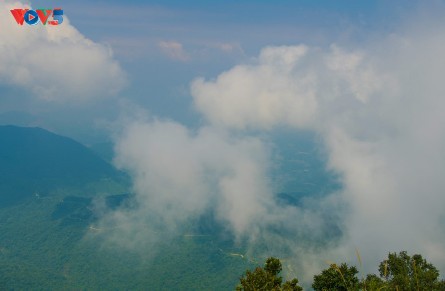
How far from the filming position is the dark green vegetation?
31.6 meters

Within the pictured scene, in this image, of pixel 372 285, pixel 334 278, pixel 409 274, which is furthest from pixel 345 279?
pixel 409 274

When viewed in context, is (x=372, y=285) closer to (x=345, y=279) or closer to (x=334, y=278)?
(x=345, y=279)

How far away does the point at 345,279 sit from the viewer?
39.3 metres

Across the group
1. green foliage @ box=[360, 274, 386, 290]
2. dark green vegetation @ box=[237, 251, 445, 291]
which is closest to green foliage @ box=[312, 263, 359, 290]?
dark green vegetation @ box=[237, 251, 445, 291]

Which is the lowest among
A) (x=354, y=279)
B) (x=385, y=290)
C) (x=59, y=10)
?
(x=385, y=290)

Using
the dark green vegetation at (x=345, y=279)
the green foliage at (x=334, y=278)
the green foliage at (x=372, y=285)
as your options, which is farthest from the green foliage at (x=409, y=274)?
the green foliage at (x=372, y=285)

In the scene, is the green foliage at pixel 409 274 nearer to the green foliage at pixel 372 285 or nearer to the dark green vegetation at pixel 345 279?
the dark green vegetation at pixel 345 279

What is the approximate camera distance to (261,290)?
104 ft

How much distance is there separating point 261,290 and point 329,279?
1325 cm

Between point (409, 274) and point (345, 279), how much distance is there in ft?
91.3

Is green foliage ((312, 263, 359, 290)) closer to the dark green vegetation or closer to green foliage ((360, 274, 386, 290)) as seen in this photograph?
the dark green vegetation

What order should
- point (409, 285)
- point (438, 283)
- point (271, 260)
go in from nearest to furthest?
point (271, 260), point (409, 285), point (438, 283)

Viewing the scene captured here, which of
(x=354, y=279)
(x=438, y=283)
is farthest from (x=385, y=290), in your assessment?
(x=438, y=283)

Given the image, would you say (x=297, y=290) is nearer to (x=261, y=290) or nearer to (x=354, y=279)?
(x=261, y=290)
